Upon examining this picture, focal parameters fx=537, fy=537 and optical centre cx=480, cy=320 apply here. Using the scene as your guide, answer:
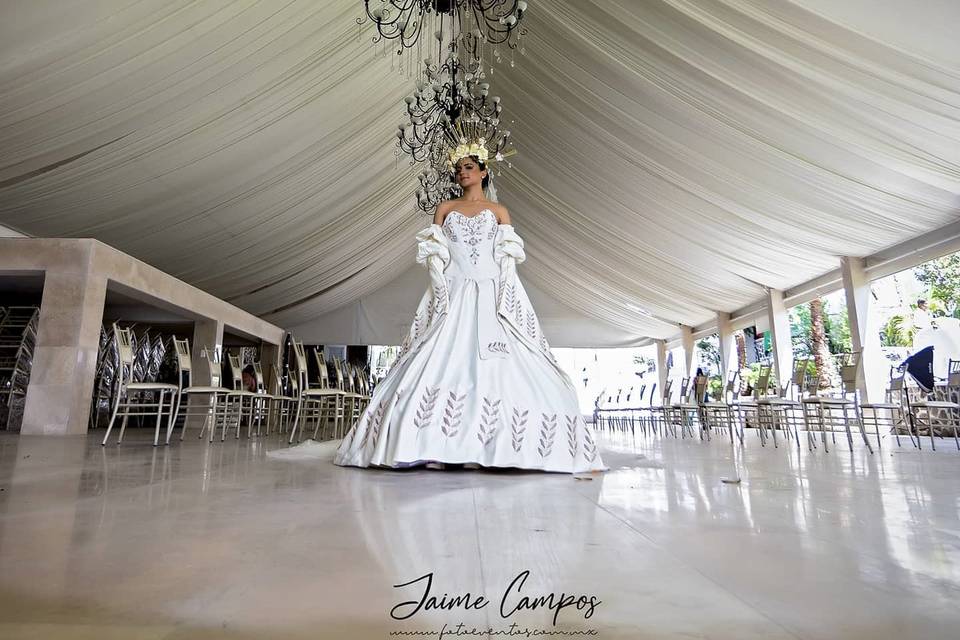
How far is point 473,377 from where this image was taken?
2465 millimetres

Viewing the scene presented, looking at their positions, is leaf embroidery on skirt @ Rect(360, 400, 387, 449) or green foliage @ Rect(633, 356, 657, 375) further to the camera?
green foliage @ Rect(633, 356, 657, 375)

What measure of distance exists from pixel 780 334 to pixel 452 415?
967 cm

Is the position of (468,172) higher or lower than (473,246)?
higher

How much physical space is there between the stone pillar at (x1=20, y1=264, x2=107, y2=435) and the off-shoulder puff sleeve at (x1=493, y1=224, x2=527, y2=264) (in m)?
4.54

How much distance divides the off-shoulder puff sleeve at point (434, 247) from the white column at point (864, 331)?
7740mm

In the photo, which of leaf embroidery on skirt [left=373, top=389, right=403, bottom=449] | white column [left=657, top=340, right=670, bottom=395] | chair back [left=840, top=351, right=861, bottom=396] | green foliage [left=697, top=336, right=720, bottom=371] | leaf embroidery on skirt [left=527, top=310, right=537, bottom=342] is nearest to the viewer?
leaf embroidery on skirt [left=373, top=389, right=403, bottom=449]

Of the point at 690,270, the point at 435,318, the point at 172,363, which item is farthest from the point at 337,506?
the point at 172,363

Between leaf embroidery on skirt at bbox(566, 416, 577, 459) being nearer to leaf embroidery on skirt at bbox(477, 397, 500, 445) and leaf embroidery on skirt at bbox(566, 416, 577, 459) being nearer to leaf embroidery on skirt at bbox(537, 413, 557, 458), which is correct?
leaf embroidery on skirt at bbox(537, 413, 557, 458)

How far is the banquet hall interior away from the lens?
77cm

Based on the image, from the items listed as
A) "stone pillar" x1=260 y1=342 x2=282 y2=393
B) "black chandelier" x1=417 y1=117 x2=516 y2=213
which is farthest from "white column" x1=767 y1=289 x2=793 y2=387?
"stone pillar" x1=260 y1=342 x2=282 y2=393

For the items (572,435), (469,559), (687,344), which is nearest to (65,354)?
(572,435)

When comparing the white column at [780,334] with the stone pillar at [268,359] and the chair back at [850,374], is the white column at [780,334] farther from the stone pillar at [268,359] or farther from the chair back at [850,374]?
the stone pillar at [268,359]

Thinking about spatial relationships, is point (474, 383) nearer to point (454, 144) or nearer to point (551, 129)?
point (454, 144)

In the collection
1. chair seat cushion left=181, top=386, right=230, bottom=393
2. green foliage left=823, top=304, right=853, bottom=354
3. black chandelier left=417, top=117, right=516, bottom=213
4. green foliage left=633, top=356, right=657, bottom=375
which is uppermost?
black chandelier left=417, top=117, right=516, bottom=213
